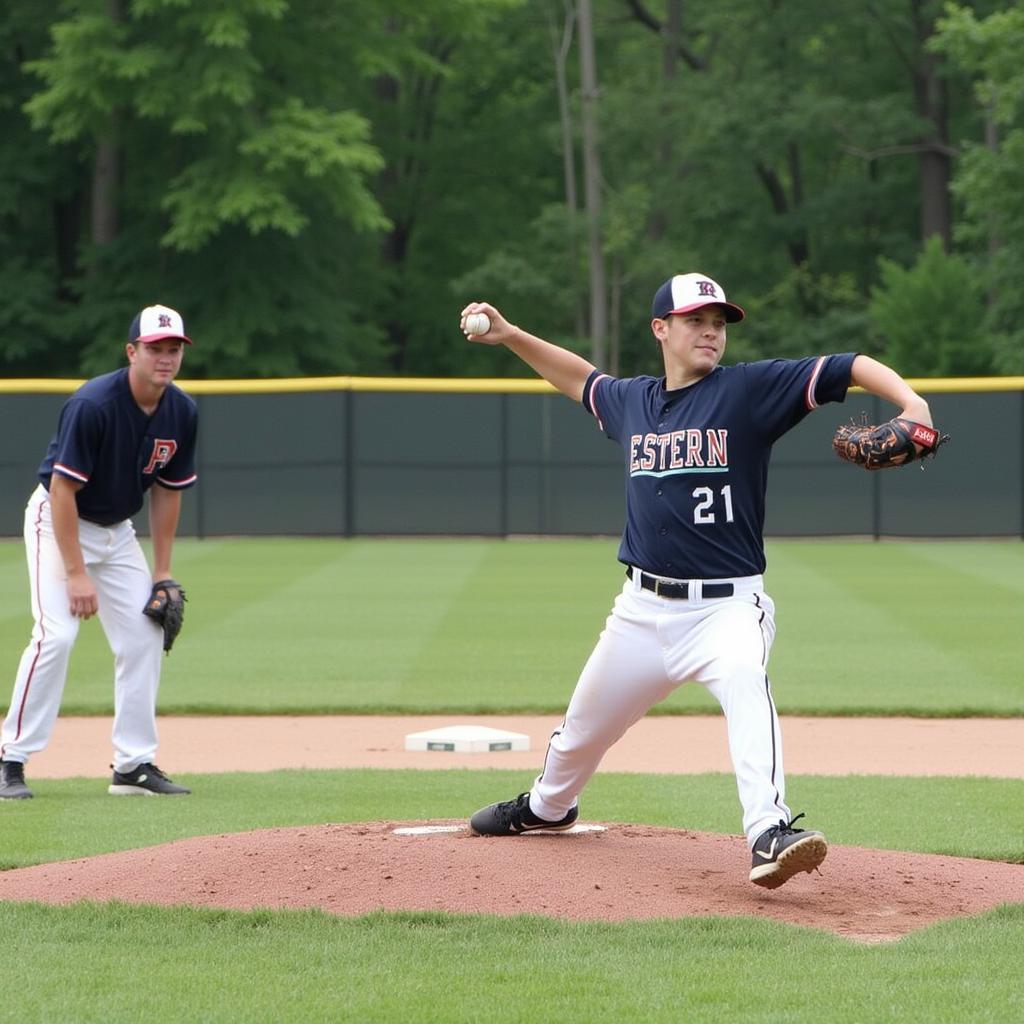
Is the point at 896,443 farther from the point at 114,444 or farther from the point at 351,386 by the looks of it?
the point at 351,386

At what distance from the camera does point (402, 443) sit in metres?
25.3

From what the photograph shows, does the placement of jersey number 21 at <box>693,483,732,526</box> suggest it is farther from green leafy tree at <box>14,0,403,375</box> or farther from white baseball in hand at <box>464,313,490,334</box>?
green leafy tree at <box>14,0,403,375</box>

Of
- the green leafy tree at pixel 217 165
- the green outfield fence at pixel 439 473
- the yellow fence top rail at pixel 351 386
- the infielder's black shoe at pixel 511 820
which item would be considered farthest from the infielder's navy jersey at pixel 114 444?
the green leafy tree at pixel 217 165

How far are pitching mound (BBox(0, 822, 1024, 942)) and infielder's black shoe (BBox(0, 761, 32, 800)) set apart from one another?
174 cm

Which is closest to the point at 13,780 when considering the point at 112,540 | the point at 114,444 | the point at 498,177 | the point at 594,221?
the point at 112,540

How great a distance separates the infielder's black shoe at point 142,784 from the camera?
7.91 meters

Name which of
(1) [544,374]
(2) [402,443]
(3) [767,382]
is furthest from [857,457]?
(2) [402,443]

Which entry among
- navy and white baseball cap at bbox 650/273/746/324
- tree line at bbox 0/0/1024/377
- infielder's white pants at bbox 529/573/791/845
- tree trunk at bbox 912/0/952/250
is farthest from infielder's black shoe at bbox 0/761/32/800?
tree trunk at bbox 912/0/952/250

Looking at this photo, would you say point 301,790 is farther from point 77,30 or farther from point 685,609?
point 77,30

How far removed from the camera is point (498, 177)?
4572 centimetres

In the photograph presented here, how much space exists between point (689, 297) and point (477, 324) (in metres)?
0.82

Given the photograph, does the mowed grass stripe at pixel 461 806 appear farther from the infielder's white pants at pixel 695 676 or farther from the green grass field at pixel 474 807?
the infielder's white pants at pixel 695 676

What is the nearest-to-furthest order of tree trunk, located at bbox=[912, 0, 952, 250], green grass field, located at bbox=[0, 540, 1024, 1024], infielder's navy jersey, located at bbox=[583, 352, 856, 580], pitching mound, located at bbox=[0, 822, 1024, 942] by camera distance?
green grass field, located at bbox=[0, 540, 1024, 1024], pitching mound, located at bbox=[0, 822, 1024, 942], infielder's navy jersey, located at bbox=[583, 352, 856, 580], tree trunk, located at bbox=[912, 0, 952, 250]

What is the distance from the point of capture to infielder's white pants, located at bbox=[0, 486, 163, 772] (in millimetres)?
7680
